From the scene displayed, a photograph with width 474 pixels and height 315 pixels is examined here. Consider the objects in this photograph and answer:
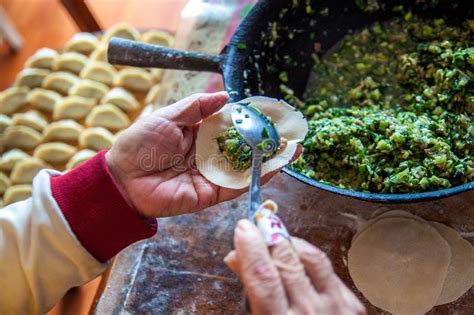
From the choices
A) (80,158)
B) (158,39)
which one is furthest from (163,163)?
(158,39)

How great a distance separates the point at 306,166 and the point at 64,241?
0.56 metres

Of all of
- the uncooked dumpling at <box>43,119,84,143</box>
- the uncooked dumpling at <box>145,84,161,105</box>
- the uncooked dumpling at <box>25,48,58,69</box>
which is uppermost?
the uncooked dumpling at <box>25,48,58,69</box>

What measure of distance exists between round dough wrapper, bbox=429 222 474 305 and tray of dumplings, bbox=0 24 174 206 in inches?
40.0

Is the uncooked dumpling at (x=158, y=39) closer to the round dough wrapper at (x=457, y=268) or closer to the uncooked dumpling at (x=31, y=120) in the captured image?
the uncooked dumpling at (x=31, y=120)

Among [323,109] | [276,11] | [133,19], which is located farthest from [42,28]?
[323,109]

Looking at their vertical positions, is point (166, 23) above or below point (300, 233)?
above

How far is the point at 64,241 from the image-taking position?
1148 mm

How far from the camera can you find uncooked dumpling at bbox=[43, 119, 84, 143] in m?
1.87

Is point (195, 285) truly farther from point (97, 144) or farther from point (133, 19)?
point (133, 19)

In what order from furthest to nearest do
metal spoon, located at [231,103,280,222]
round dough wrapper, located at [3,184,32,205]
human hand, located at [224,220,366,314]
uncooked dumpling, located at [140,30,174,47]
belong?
1. uncooked dumpling, located at [140,30,174,47]
2. round dough wrapper, located at [3,184,32,205]
3. metal spoon, located at [231,103,280,222]
4. human hand, located at [224,220,366,314]

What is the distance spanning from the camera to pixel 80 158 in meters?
1.78

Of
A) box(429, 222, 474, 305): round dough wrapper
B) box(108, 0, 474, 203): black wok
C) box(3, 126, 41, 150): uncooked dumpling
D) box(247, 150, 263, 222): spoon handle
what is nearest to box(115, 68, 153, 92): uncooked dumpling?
box(3, 126, 41, 150): uncooked dumpling

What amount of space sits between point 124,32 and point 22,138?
53 centimetres

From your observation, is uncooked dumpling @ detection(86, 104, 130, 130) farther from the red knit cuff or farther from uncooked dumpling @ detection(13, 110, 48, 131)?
the red knit cuff
